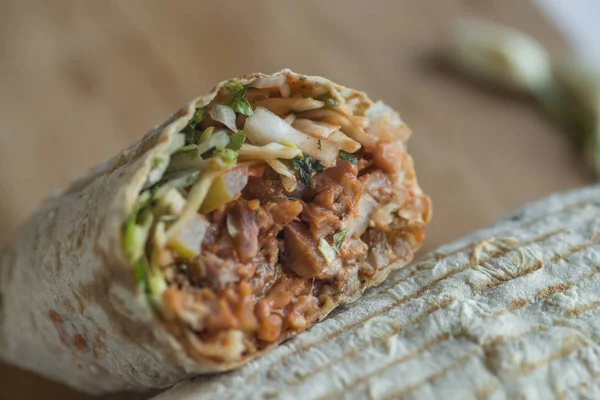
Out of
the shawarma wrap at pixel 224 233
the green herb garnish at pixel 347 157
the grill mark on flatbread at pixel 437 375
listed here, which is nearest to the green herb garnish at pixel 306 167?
the shawarma wrap at pixel 224 233

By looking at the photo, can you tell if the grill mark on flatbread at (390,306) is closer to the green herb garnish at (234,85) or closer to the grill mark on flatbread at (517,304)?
the grill mark on flatbread at (517,304)

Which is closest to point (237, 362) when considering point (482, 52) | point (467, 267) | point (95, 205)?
point (95, 205)

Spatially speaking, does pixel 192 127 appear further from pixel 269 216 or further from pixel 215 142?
pixel 269 216

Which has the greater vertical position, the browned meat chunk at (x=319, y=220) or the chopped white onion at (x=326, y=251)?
the browned meat chunk at (x=319, y=220)

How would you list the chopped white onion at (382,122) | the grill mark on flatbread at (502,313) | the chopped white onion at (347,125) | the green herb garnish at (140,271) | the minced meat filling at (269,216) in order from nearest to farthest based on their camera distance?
the green herb garnish at (140,271)
the minced meat filling at (269,216)
the grill mark on flatbread at (502,313)
the chopped white onion at (347,125)
the chopped white onion at (382,122)

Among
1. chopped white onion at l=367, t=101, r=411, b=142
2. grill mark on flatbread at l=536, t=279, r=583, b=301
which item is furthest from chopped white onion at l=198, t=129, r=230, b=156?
grill mark on flatbread at l=536, t=279, r=583, b=301

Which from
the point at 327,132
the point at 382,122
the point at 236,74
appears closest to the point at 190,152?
the point at 327,132

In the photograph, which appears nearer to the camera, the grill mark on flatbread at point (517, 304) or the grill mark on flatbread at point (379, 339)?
the grill mark on flatbread at point (379, 339)

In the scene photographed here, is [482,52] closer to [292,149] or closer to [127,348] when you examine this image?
[292,149]
